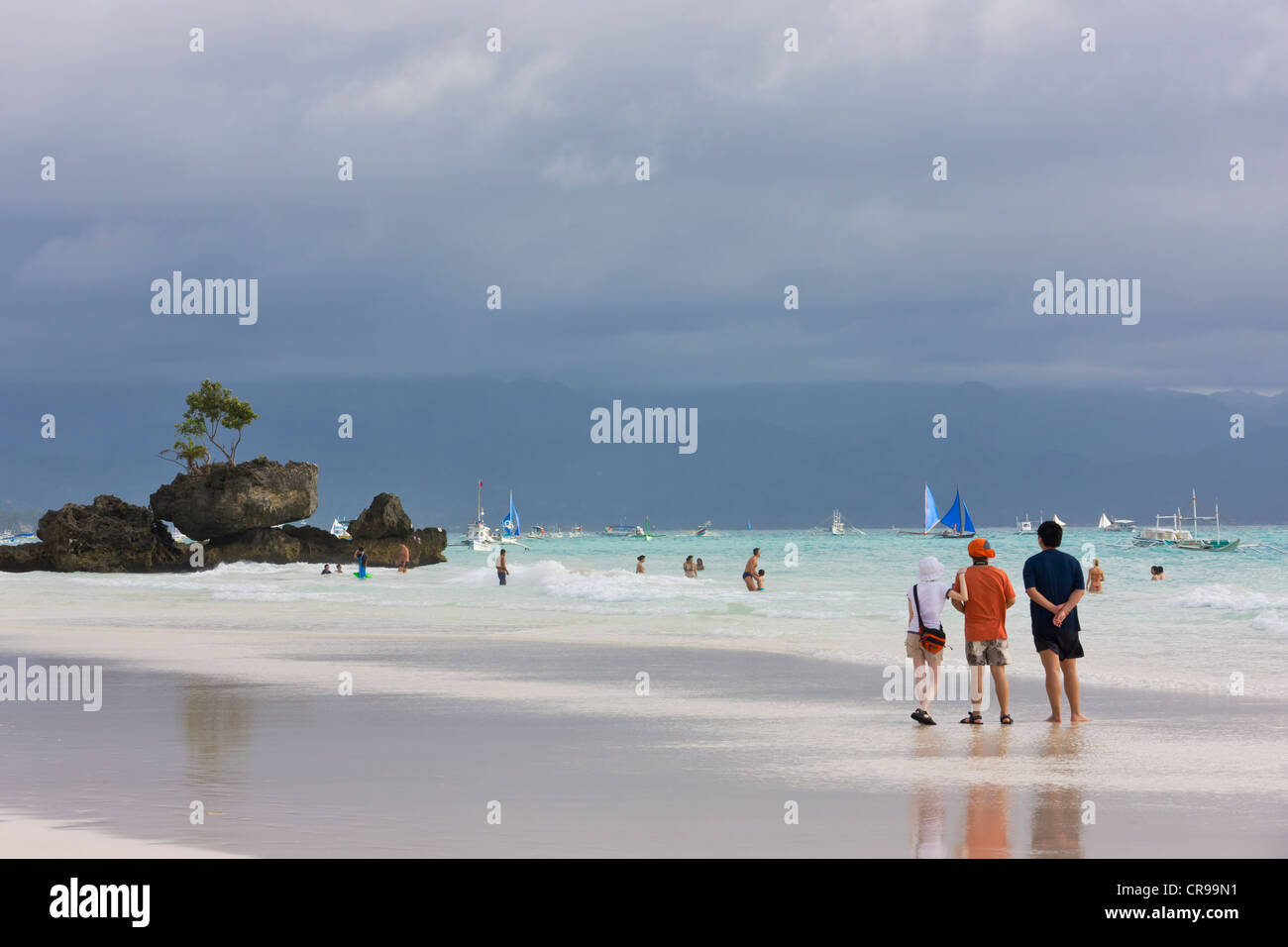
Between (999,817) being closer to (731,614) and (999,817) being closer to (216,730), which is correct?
(216,730)

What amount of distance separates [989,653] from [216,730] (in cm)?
791

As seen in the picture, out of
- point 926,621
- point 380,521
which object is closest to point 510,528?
point 380,521

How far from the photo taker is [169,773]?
33.6 feet

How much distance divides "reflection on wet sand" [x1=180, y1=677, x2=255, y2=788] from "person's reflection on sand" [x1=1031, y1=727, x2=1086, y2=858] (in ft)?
19.2

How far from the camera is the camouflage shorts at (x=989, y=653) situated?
13.4 meters

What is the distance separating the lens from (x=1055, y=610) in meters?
13.2

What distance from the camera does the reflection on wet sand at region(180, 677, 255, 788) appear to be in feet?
33.4

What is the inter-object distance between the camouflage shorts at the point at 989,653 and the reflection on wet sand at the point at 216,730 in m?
7.34

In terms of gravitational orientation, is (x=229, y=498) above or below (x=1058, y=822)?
above

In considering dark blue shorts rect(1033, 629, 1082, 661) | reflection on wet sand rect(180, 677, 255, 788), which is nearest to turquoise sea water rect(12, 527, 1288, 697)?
dark blue shorts rect(1033, 629, 1082, 661)

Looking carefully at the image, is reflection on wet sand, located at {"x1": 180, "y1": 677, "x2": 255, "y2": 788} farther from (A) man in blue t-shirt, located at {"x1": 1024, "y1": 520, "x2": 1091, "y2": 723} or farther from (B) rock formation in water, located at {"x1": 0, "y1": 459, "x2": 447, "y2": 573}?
(B) rock formation in water, located at {"x1": 0, "y1": 459, "x2": 447, "y2": 573}

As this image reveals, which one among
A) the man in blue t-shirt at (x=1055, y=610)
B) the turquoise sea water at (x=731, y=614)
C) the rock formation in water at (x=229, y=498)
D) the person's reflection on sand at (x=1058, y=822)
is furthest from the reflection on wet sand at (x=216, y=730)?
the rock formation in water at (x=229, y=498)
